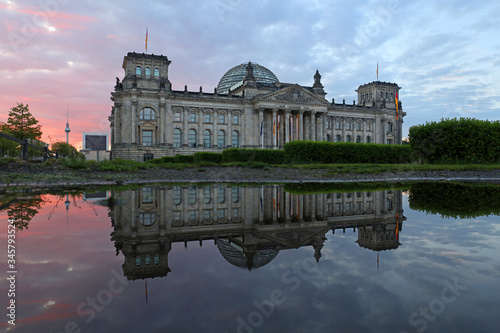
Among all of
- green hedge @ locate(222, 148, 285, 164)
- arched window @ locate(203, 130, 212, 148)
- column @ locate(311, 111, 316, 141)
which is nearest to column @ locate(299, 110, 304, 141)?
column @ locate(311, 111, 316, 141)

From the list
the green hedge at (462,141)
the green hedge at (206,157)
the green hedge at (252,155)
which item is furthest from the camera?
the green hedge at (462,141)

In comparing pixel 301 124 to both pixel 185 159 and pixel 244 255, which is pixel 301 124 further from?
pixel 244 255

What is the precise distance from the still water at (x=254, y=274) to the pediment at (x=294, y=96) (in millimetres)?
57017

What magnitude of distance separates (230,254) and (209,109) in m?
61.7

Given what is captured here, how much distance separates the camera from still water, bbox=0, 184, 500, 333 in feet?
11.5

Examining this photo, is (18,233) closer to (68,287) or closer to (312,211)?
(68,287)

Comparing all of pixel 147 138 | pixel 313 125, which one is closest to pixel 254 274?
pixel 147 138

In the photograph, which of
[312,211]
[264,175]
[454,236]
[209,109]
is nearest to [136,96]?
[209,109]

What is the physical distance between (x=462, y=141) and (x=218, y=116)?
4334 cm

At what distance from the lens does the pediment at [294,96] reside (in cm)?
6475

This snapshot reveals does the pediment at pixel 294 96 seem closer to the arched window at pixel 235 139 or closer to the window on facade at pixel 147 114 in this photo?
the arched window at pixel 235 139

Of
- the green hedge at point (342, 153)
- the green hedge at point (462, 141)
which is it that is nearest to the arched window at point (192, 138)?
the green hedge at point (342, 153)

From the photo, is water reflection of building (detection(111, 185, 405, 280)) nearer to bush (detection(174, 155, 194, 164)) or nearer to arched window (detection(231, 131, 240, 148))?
bush (detection(174, 155, 194, 164))

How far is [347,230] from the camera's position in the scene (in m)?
8.25
